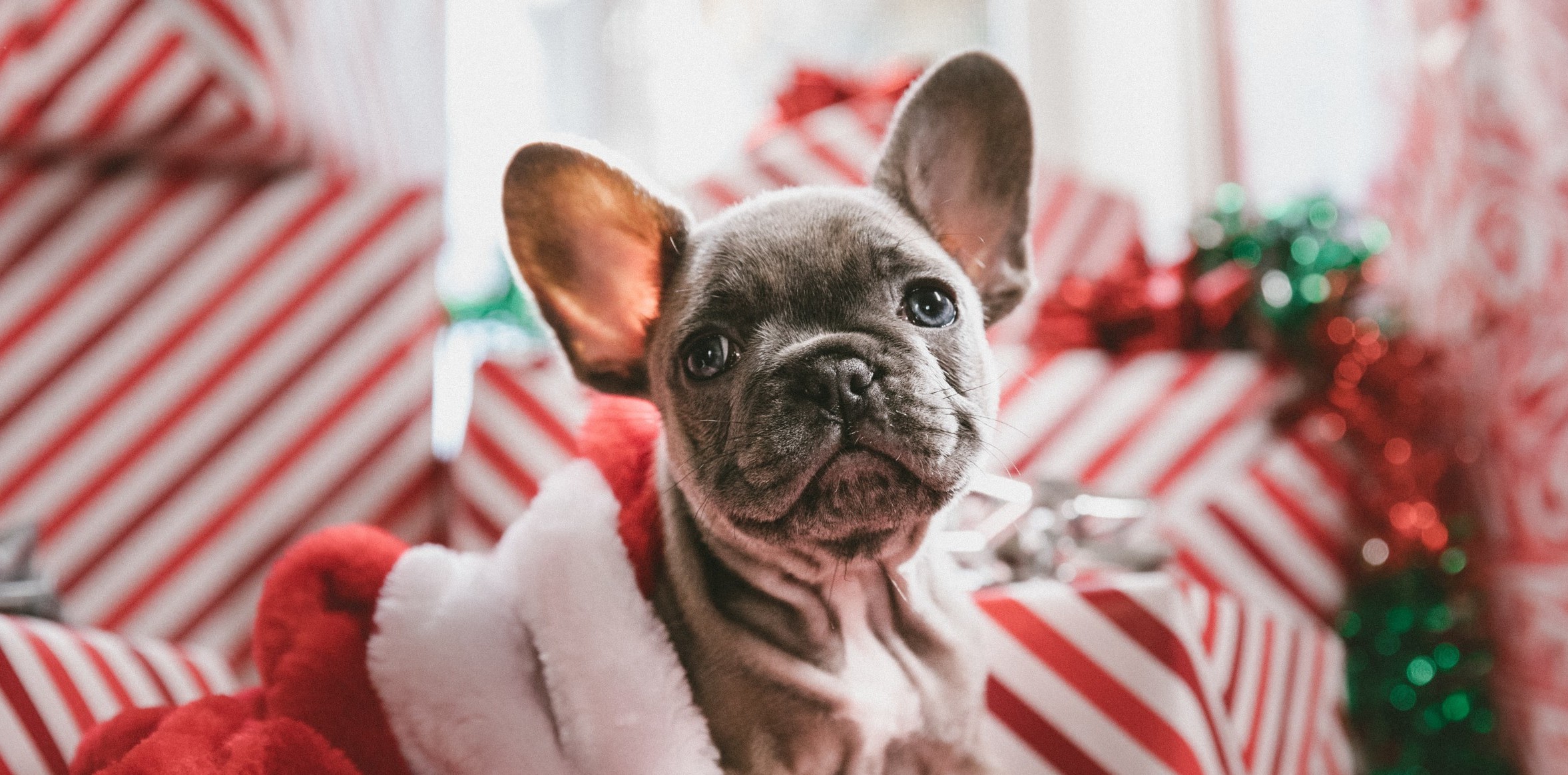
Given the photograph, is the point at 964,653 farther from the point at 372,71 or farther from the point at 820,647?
the point at 372,71

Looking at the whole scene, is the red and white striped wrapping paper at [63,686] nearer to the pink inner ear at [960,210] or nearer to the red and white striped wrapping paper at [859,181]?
the pink inner ear at [960,210]

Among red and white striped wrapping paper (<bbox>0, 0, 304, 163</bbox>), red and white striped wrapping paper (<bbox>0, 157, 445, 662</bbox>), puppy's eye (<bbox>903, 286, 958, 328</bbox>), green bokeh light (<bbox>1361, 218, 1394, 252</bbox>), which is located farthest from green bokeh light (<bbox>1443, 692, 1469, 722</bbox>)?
red and white striped wrapping paper (<bbox>0, 0, 304, 163</bbox>)

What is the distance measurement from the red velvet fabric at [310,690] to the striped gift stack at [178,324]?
0.69 metres

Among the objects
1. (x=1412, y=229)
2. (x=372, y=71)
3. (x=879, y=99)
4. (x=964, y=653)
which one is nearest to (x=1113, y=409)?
(x=1412, y=229)

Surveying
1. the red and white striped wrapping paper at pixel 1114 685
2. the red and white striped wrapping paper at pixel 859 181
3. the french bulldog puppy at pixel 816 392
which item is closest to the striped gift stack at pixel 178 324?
the red and white striped wrapping paper at pixel 859 181

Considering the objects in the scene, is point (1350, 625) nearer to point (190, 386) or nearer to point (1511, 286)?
point (1511, 286)

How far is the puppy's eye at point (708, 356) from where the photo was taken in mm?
593

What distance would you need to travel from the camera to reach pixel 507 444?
133 centimetres

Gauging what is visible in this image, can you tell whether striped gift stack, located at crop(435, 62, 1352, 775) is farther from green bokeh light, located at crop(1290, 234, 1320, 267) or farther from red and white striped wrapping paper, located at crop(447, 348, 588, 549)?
green bokeh light, located at crop(1290, 234, 1320, 267)

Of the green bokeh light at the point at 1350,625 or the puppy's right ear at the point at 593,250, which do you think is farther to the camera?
the green bokeh light at the point at 1350,625

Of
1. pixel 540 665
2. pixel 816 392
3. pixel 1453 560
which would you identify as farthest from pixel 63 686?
pixel 1453 560

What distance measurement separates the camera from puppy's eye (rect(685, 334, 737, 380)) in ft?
1.95

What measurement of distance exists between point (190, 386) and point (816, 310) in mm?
1037

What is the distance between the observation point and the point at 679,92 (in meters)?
2.52
